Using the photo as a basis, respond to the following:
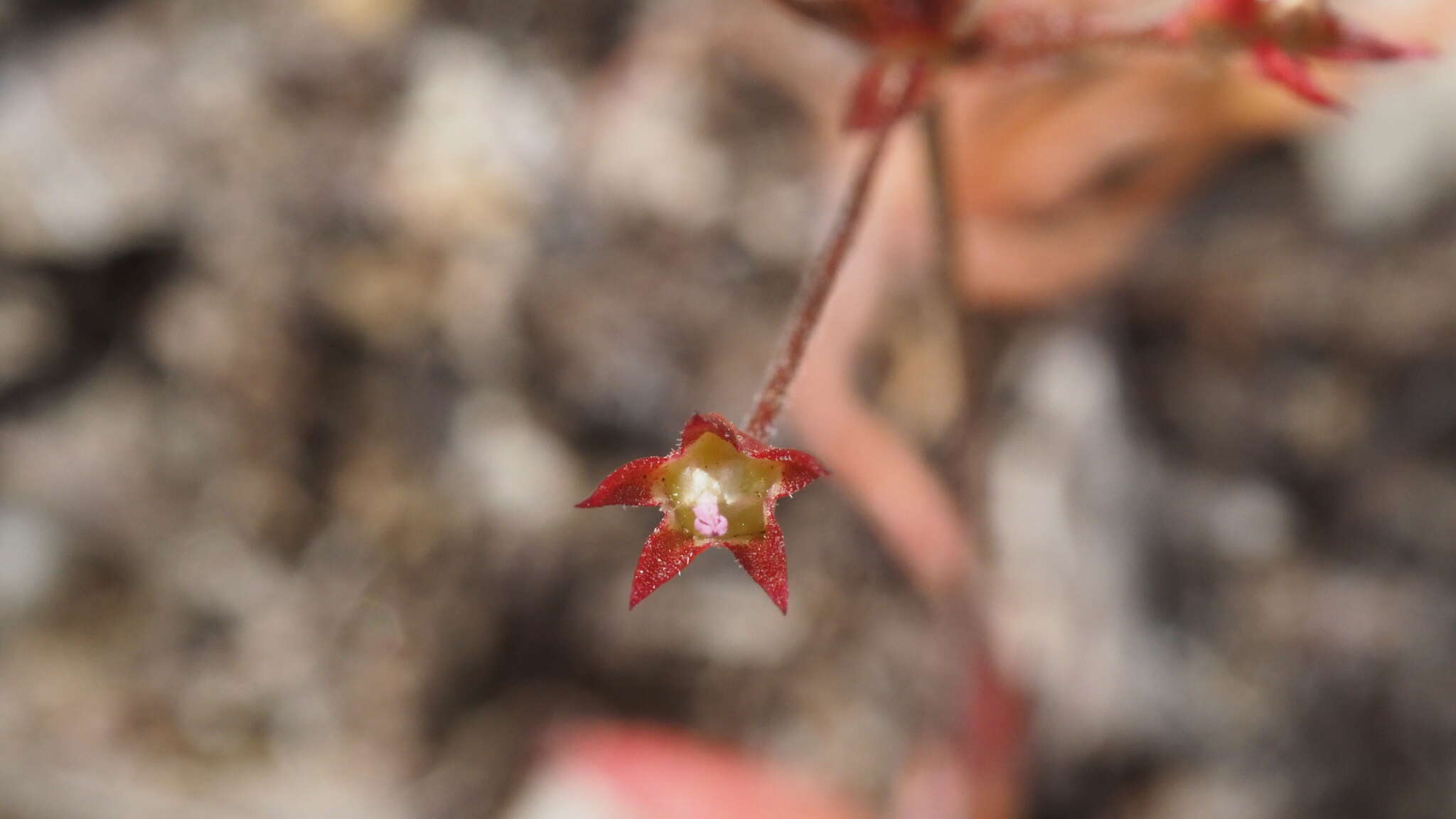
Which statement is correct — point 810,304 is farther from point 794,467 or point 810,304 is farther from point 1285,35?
point 1285,35

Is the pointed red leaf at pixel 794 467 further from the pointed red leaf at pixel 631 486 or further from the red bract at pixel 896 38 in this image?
the red bract at pixel 896 38

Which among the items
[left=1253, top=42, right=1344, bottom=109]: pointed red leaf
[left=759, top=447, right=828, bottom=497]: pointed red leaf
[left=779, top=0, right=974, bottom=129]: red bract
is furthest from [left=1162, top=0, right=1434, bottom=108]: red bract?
[left=759, top=447, right=828, bottom=497]: pointed red leaf

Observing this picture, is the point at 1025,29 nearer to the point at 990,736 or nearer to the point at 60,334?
the point at 990,736

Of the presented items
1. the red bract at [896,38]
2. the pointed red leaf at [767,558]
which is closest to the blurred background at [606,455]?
the red bract at [896,38]

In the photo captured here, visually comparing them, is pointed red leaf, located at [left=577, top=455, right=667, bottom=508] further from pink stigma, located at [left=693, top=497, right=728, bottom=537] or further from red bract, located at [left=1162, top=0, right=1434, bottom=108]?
red bract, located at [left=1162, top=0, right=1434, bottom=108]

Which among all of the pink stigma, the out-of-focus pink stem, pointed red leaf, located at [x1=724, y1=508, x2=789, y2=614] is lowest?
pointed red leaf, located at [x1=724, y1=508, x2=789, y2=614]

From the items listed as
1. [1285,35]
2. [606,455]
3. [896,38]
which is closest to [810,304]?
[896,38]
